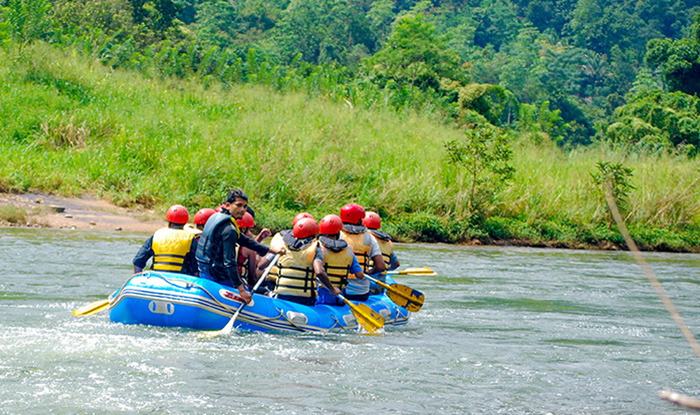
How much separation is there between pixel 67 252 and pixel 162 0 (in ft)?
81.6

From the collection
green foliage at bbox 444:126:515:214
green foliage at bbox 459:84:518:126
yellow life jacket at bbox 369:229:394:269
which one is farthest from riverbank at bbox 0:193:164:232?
green foliage at bbox 459:84:518:126

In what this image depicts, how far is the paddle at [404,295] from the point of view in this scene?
10195 millimetres

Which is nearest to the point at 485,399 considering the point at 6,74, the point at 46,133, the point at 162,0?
the point at 46,133

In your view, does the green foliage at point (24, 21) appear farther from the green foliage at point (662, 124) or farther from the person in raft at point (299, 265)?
the green foliage at point (662, 124)

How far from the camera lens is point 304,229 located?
28.5 ft

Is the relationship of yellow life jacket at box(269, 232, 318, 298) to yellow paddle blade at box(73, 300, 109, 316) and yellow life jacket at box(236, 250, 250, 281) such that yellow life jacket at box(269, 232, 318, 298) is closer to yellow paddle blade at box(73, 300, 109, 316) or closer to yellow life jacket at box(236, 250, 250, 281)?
yellow life jacket at box(236, 250, 250, 281)

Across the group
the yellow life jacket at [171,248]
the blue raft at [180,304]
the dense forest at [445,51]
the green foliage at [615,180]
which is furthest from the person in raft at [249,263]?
the dense forest at [445,51]

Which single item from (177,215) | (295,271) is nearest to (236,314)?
(295,271)

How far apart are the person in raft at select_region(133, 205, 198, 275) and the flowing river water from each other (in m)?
0.75

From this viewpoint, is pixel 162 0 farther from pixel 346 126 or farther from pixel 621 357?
pixel 621 357

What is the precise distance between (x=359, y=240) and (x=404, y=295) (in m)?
1.03

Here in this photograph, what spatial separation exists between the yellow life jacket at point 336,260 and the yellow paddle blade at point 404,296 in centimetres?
115

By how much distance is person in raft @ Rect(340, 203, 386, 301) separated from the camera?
9633 millimetres

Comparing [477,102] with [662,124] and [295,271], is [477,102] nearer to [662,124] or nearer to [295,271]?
[662,124]
